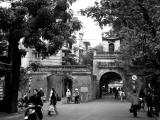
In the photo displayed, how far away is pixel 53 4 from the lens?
63.3 feet

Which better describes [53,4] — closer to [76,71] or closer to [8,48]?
[8,48]

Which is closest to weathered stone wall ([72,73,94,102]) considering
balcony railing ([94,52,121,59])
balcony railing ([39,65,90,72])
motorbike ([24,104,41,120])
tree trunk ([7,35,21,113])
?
balcony railing ([39,65,90,72])

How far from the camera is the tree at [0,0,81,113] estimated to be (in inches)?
729

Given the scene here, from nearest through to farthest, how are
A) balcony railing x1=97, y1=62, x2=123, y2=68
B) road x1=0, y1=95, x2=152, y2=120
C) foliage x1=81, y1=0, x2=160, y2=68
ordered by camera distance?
foliage x1=81, y1=0, x2=160, y2=68
road x1=0, y1=95, x2=152, y2=120
balcony railing x1=97, y1=62, x2=123, y2=68

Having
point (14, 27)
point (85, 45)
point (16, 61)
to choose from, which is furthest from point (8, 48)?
point (85, 45)

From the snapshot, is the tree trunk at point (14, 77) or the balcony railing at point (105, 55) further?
Result: the balcony railing at point (105, 55)

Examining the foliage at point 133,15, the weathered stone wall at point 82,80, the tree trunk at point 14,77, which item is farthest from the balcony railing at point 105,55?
the foliage at point 133,15

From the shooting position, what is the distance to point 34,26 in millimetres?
19266

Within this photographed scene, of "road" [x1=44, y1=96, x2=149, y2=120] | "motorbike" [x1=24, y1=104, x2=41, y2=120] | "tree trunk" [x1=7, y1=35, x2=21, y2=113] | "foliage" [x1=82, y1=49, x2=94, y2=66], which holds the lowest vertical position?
"road" [x1=44, y1=96, x2=149, y2=120]

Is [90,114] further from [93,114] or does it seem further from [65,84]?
[65,84]

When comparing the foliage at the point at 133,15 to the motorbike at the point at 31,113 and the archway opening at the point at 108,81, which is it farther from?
A: the archway opening at the point at 108,81

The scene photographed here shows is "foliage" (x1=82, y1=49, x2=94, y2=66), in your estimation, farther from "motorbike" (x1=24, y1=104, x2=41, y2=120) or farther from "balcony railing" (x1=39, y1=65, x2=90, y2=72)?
"motorbike" (x1=24, y1=104, x2=41, y2=120)

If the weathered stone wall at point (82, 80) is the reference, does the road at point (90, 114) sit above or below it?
below

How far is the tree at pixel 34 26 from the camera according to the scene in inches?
729
